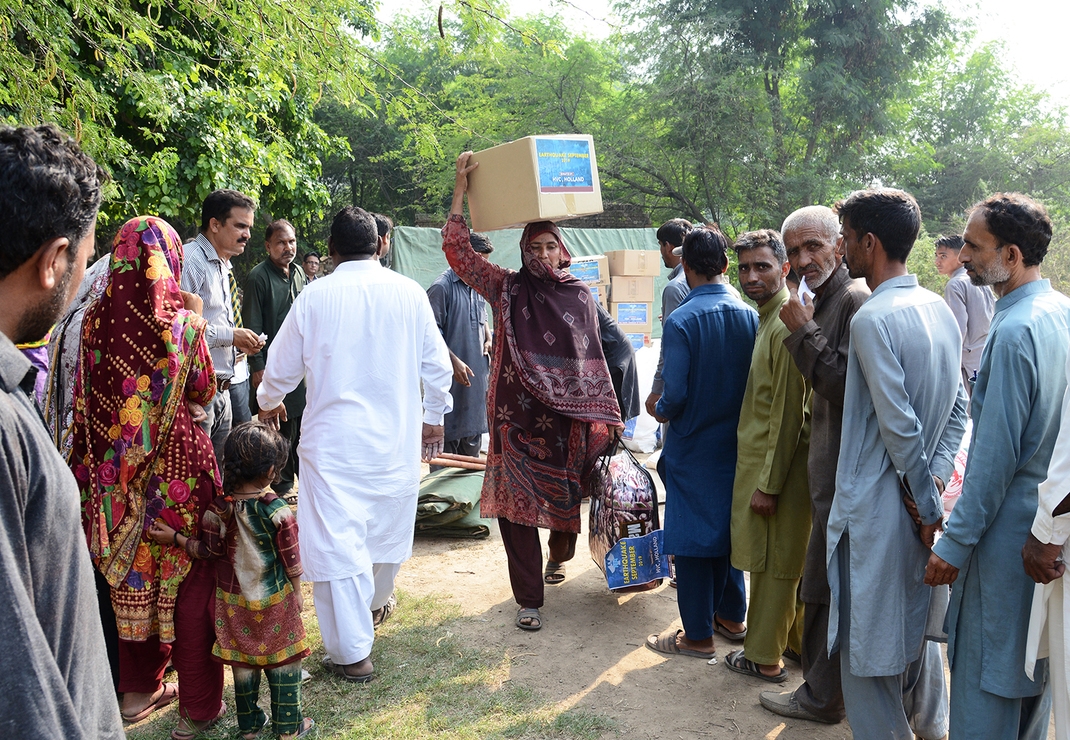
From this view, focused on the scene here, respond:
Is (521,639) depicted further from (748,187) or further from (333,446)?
(748,187)

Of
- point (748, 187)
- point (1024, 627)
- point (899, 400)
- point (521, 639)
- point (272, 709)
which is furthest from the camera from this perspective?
point (748, 187)

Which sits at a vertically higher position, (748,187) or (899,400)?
(748,187)

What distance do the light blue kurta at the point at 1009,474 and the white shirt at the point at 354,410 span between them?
226cm

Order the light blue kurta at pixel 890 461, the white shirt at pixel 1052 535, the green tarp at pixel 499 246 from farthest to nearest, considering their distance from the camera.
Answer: the green tarp at pixel 499 246, the light blue kurta at pixel 890 461, the white shirt at pixel 1052 535

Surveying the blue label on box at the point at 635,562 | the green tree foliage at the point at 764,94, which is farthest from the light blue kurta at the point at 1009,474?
the green tree foliage at the point at 764,94

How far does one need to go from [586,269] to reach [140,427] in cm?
770

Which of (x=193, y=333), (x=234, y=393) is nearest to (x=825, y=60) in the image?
(x=234, y=393)

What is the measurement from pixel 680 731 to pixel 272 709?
5.24 ft

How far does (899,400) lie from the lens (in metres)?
2.55

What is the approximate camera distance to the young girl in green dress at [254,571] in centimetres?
295

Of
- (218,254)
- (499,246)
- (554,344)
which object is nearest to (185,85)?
(218,254)

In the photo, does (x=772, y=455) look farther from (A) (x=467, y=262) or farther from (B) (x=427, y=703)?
(A) (x=467, y=262)

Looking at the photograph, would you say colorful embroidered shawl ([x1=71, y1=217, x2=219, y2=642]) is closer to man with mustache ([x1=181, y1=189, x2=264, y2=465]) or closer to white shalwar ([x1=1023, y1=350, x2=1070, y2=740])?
man with mustache ([x1=181, y1=189, x2=264, y2=465])

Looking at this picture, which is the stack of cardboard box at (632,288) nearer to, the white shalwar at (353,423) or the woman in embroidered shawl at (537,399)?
the woman in embroidered shawl at (537,399)
